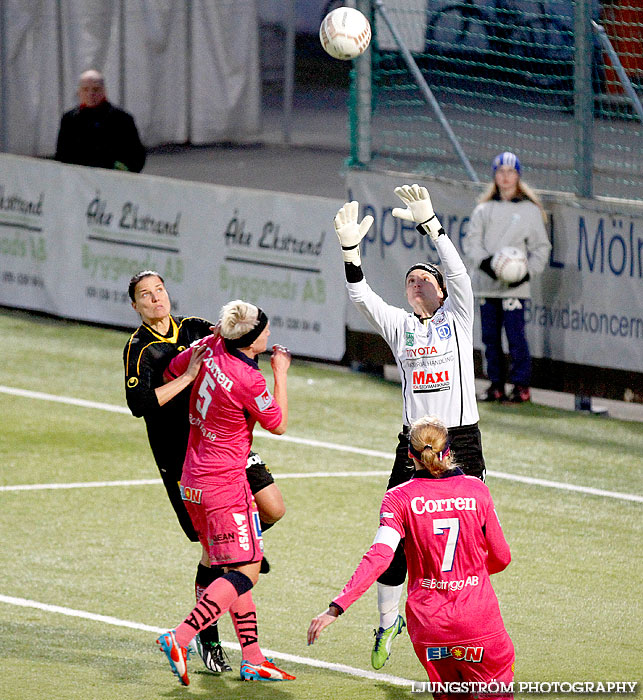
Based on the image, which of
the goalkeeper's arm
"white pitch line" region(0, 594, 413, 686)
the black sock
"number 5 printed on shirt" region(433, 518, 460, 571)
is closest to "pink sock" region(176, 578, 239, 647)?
the black sock

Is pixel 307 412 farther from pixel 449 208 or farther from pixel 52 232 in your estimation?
pixel 52 232

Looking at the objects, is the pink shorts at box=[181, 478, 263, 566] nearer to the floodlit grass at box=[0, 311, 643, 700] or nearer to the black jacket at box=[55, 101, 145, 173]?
the floodlit grass at box=[0, 311, 643, 700]

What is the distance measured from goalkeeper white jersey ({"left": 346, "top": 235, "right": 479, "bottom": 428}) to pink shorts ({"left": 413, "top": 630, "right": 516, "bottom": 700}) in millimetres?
1795

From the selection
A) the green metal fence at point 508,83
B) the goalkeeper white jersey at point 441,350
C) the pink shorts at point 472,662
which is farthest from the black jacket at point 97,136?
the pink shorts at point 472,662

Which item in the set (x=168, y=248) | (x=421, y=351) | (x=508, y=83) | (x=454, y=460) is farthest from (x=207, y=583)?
(x=508, y=83)

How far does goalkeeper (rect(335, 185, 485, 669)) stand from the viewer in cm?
757

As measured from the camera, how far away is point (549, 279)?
545 inches

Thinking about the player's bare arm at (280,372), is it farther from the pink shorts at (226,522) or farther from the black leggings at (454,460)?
the black leggings at (454,460)

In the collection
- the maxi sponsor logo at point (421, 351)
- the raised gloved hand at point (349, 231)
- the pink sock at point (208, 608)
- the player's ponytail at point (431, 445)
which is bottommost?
the pink sock at point (208, 608)

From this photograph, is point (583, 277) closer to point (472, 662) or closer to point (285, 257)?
point (285, 257)

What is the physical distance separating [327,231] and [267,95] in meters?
13.1

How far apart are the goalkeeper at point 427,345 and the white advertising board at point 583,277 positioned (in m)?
5.99

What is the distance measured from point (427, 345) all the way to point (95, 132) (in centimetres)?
1043

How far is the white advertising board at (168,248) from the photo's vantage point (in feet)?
50.0
